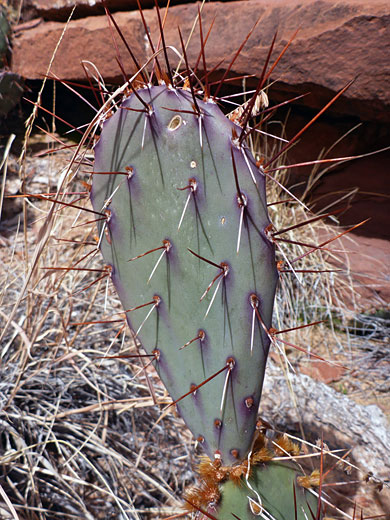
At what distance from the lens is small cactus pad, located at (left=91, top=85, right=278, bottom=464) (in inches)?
25.1

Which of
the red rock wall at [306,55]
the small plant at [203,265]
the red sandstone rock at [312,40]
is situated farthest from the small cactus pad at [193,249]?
the red rock wall at [306,55]

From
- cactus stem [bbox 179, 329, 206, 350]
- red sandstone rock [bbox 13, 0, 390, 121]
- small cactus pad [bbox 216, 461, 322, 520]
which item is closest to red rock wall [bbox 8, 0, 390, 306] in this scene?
red sandstone rock [bbox 13, 0, 390, 121]

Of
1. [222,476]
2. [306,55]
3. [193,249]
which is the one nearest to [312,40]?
[306,55]

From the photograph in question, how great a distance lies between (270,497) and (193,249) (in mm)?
386

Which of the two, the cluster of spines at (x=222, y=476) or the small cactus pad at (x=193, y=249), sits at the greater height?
the small cactus pad at (x=193, y=249)

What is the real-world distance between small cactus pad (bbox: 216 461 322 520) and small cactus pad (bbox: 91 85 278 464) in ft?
0.15

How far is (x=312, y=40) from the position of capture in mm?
1476

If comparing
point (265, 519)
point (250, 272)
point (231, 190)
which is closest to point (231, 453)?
point (265, 519)

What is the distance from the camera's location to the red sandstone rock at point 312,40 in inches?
54.5

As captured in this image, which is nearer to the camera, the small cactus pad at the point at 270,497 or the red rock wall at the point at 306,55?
the small cactus pad at the point at 270,497

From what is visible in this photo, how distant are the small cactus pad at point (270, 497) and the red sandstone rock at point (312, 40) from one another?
1.02 metres

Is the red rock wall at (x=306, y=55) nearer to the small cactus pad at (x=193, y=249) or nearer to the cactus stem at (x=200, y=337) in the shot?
the small cactus pad at (x=193, y=249)

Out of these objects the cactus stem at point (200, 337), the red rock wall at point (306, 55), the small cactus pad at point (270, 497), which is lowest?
the small cactus pad at point (270, 497)

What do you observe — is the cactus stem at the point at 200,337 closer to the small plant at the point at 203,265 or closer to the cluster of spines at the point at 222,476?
the small plant at the point at 203,265
